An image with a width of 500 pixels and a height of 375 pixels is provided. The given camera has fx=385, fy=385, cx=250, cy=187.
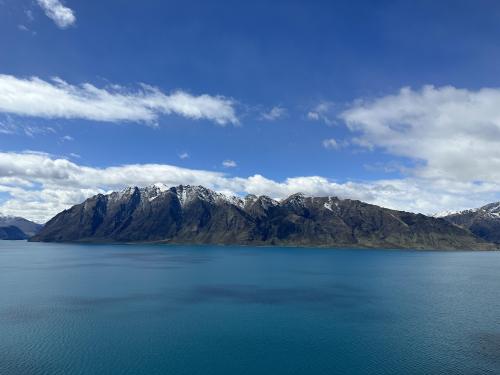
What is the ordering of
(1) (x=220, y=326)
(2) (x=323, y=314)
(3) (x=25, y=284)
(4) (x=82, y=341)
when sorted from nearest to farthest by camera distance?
(4) (x=82, y=341) < (1) (x=220, y=326) < (2) (x=323, y=314) < (3) (x=25, y=284)

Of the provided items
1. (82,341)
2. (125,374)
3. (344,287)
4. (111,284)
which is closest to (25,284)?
(111,284)

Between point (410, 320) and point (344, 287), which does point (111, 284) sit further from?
point (410, 320)

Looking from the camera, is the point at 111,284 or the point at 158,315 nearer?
the point at 158,315

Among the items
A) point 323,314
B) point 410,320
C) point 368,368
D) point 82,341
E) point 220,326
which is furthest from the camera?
point 323,314

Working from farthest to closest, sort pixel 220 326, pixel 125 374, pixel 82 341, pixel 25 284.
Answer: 1. pixel 25 284
2. pixel 220 326
3. pixel 82 341
4. pixel 125 374

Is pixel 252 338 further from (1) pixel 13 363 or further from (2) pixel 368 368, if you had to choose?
(1) pixel 13 363

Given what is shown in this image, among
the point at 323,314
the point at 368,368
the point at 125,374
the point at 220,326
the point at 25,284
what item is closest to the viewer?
the point at 125,374

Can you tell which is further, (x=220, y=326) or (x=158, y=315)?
(x=158, y=315)

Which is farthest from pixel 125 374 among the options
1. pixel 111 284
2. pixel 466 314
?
pixel 111 284
